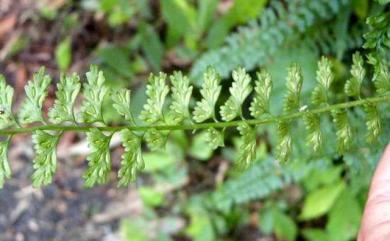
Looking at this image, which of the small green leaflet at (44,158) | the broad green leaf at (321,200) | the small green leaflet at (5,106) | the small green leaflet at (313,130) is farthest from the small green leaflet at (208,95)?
the broad green leaf at (321,200)

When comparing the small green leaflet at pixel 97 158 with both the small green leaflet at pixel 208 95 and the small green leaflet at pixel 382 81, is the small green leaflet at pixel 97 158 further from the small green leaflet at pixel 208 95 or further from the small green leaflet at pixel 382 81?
the small green leaflet at pixel 382 81

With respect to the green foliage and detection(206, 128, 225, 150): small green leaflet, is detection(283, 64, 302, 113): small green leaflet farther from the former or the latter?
the green foliage

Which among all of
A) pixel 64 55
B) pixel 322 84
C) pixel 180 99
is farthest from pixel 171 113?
pixel 64 55

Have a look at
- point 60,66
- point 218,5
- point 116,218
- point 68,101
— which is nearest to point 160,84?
point 68,101

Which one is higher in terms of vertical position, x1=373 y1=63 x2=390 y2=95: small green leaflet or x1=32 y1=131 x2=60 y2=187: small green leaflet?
x1=373 y1=63 x2=390 y2=95: small green leaflet

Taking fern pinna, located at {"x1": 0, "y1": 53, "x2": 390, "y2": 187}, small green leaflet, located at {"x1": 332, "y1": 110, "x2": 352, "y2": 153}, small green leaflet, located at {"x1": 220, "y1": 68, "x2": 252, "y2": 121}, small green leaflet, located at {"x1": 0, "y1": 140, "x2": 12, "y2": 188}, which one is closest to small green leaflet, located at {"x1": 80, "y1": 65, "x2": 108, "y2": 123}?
fern pinna, located at {"x1": 0, "y1": 53, "x2": 390, "y2": 187}

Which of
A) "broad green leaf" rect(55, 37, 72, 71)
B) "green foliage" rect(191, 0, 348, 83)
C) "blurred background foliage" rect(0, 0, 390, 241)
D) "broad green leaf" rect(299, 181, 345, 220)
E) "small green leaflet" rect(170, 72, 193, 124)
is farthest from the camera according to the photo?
"broad green leaf" rect(55, 37, 72, 71)
